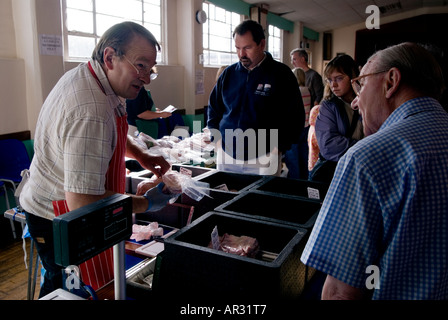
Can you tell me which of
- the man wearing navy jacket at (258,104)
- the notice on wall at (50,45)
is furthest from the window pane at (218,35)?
the man wearing navy jacket at (258,104)

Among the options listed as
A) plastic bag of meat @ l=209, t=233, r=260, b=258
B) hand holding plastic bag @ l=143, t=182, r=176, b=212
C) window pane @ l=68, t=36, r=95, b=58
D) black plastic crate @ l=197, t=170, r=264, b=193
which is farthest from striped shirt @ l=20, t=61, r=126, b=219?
window pane @ l=68, t=36, r=95, b=58

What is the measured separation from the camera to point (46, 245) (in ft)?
5.00

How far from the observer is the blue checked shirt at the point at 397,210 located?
2.80ft

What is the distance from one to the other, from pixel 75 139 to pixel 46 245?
581mm

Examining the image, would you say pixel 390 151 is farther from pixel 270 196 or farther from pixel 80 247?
pixel 270 196

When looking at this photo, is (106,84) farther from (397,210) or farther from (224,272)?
(397,210)

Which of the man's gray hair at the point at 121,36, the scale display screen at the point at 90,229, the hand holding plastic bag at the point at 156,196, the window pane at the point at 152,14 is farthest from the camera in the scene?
the window pane at the point at 152,14

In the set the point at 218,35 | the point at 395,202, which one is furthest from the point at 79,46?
the point at 395,202

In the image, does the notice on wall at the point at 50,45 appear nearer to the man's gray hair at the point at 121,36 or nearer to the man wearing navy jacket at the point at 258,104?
the man wearing navy jacket at the point at 258,104

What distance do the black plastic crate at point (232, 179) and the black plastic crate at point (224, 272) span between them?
822mm

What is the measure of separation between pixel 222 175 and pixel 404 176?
1549 mm

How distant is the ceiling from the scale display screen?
8370 mm

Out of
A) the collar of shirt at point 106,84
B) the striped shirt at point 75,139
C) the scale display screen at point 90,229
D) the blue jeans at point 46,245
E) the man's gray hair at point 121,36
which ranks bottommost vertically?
the blue jeans at point 46,245
